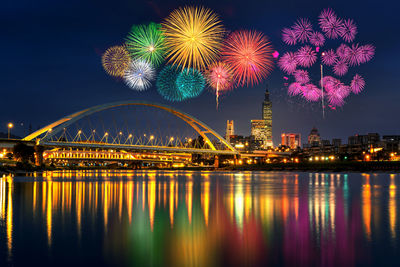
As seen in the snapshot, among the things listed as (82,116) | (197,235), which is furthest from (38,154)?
(197,235)

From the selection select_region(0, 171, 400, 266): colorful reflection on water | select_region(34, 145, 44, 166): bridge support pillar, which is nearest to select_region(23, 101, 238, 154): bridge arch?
select_region(34, 145, 44, 166): bridge support pillar

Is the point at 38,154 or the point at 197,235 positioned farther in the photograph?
the point at 38,154

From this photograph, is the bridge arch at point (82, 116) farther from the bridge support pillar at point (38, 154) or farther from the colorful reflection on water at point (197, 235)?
the colorful reflection on water at point (197, 235)

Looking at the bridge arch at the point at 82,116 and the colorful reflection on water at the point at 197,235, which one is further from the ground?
the bridge arch at the point at 82,116

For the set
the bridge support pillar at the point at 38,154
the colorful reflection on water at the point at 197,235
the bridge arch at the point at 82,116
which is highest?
the bridge arch at the point at 82,116

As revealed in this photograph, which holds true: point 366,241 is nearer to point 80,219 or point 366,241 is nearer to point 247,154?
point 80,219

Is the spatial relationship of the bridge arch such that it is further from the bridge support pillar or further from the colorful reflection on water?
the colorful reflection on water

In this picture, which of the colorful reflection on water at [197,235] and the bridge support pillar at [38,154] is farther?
the bridge support pillar at [38,154]

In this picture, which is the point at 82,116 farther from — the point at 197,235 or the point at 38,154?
the point at 197,235

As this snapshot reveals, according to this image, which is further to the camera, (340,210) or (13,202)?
(13,202)

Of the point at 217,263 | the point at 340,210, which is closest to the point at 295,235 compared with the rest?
the point at 217,263

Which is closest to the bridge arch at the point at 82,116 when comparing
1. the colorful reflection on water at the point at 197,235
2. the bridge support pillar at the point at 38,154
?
→ the bridge support pillar at the point at 38,154
